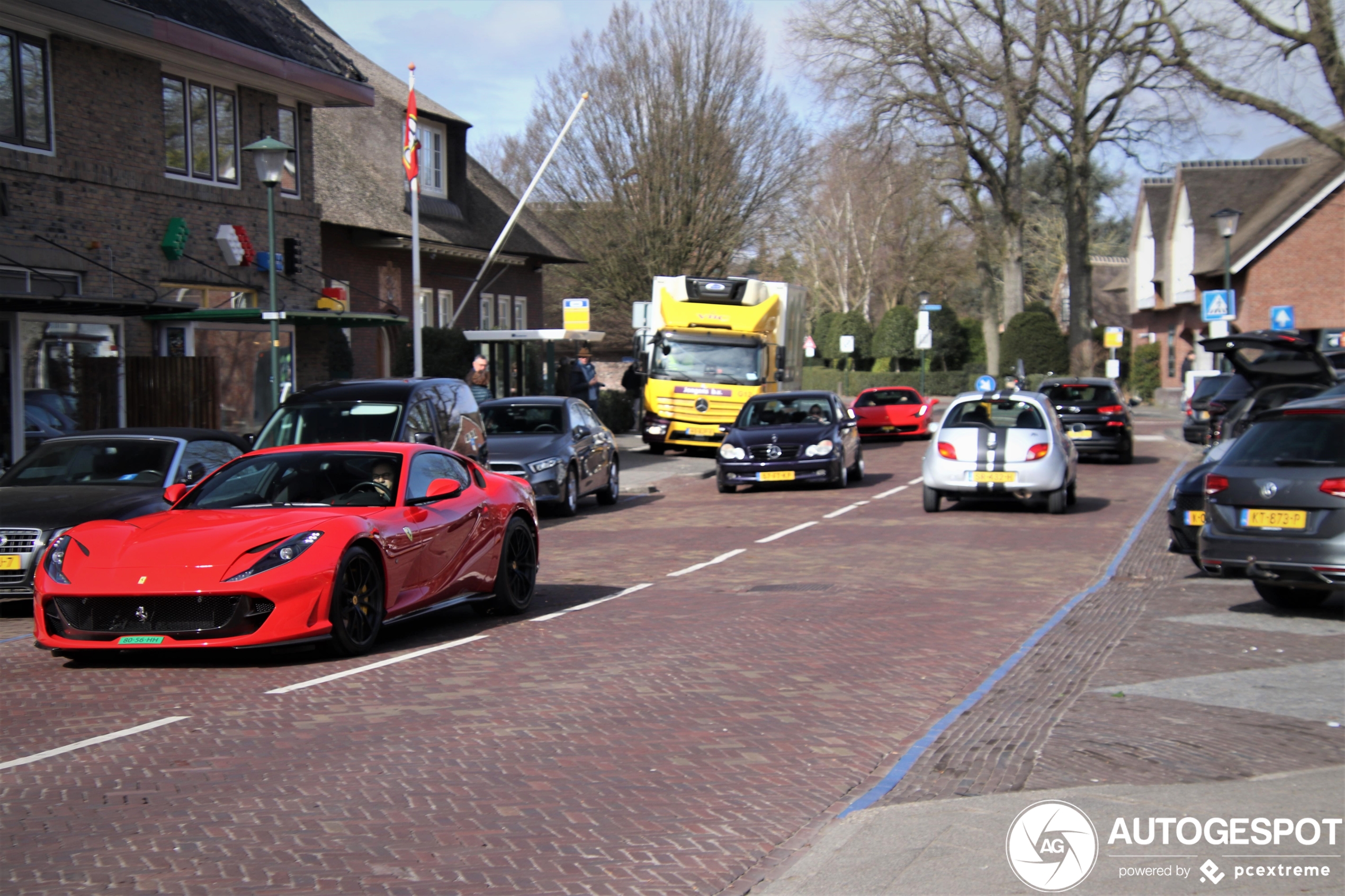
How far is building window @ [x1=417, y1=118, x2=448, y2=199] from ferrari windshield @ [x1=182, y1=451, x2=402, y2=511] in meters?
24.9

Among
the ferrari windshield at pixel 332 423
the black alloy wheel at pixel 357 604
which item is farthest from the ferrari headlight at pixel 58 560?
the ferrari windshield at pixel 332 423

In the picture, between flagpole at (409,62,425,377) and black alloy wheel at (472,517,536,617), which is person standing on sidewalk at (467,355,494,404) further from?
black alloy wheel at (472,517,536,617)

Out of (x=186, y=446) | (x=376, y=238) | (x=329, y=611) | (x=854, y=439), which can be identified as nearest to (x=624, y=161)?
(x=376, y=238)

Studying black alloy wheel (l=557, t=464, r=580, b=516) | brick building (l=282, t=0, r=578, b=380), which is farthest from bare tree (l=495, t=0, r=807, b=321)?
black alloy wheel (l=557, t=464, r=580, b=516)

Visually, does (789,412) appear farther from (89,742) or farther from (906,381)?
(906,381)

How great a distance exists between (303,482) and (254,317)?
9.92 meters

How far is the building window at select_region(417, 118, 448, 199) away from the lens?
110 feet

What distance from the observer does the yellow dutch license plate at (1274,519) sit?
963 cm

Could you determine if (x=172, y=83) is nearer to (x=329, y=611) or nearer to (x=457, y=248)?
(x=457, y=248)

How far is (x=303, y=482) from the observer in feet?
30.9

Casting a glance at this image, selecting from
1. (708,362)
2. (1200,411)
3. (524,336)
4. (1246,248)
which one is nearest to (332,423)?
(708,362)

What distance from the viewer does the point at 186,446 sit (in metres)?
12.4

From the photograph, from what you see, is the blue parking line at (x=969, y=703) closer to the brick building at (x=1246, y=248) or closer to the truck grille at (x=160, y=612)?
the truck grille at (x=160, y=612)

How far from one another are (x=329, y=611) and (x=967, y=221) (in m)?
44.9
